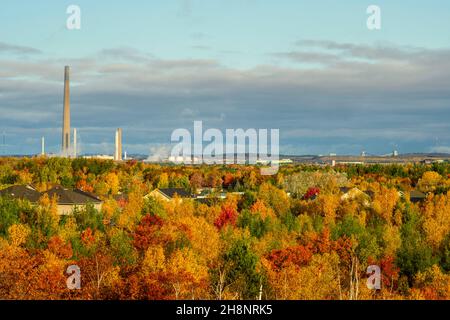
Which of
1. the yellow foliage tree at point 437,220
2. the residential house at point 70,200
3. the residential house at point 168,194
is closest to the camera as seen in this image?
the yellow foliage tree at point 437,220

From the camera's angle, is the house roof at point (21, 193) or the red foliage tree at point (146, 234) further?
the house roof at point (21, 193)

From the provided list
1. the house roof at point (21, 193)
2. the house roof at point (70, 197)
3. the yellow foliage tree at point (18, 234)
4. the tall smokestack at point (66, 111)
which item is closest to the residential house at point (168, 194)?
the house roof at point (70, 197)

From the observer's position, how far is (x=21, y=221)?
73312 millimetres

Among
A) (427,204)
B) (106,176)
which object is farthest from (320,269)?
(106,176)

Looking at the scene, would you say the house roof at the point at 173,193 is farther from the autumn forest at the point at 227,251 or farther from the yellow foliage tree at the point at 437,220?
the yellow foliage tree at the point at 437,220

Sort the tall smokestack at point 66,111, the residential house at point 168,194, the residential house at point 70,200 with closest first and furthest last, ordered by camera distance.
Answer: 1. the residential house at point 70,200
2. the residential house at point 168,194
3. the tall smokestack at point 66,111

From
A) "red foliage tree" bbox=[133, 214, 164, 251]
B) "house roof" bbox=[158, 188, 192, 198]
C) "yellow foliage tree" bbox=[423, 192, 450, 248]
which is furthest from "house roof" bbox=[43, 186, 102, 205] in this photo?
"yellow foliage tree" bbox=[423, 192, 450, 248]

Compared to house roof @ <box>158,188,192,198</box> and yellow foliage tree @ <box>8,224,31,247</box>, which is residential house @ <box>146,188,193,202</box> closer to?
house roof @ <box>158,188,192,198</box>

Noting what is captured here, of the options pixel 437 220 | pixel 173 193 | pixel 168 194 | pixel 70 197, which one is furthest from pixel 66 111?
pixel 437 220

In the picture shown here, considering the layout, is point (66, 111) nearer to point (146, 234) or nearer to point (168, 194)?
point (168, 194)

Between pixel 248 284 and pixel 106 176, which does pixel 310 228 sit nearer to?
pixel 248 284

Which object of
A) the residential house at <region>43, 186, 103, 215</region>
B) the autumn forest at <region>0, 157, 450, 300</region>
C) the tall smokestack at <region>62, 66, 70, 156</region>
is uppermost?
the tall smokestack at <region>62, 66, 70, 156</region>

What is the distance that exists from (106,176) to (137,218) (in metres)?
76.4
